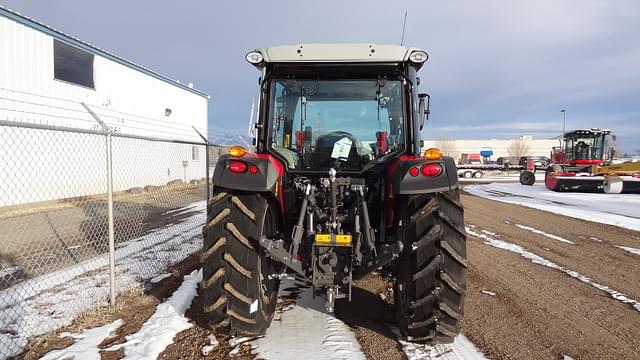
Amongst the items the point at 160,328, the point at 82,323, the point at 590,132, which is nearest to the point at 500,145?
the point at 590,132

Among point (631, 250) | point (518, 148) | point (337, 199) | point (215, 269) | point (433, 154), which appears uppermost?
point (518, 148)

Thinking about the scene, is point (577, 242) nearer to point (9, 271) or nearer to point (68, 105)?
point (9, 271)

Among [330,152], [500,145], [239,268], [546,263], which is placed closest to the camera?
[239,268]

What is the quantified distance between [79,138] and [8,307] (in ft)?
37.1

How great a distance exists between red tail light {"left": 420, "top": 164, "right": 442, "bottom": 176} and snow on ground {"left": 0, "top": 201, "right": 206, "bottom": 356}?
3.63 metres

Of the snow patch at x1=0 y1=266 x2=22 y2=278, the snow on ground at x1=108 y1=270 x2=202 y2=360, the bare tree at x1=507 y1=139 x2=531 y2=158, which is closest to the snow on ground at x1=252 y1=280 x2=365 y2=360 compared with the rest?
the snow on ground at x1=108 y1=270 x2=202 y2=360

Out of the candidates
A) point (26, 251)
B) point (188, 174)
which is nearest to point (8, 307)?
point (26, 251)

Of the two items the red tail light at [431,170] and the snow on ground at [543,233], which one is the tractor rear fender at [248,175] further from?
the snow on ground at [543,233]

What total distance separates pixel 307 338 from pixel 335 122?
2.11 m

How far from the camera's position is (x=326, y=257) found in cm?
346

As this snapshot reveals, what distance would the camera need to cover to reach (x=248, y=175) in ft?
11.2

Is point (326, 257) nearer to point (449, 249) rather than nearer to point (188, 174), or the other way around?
point (449, 249)

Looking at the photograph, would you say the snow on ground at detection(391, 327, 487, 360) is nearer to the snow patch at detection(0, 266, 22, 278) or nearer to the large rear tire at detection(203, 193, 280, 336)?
the large rear tire at detection(203, 193, 280, 336)

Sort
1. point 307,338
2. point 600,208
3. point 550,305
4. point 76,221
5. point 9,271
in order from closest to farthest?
point 307,338
point 550,305
point 9,271
point 76,221
point 600,208
